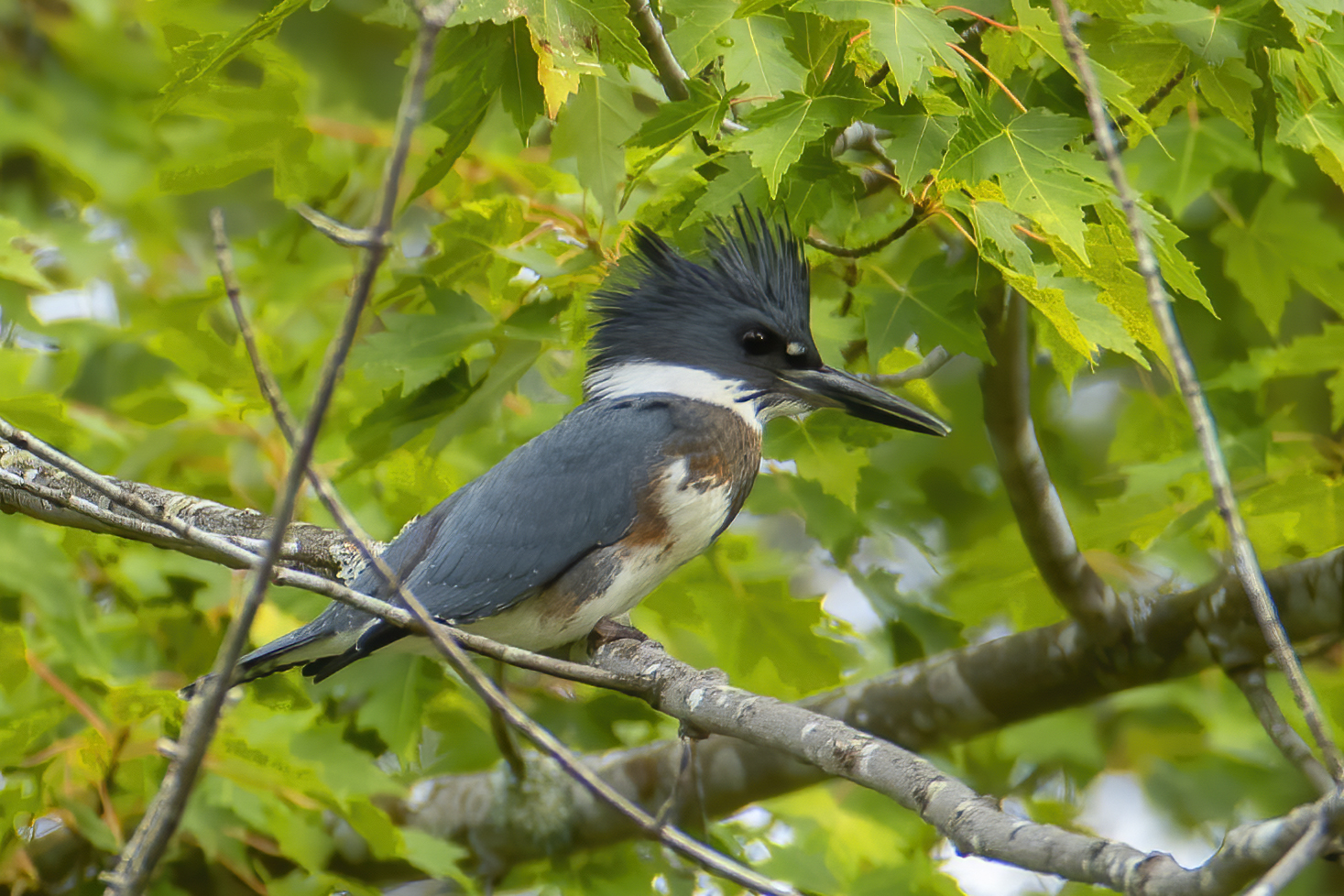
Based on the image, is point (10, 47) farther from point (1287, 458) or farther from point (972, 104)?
point (1287, 458)

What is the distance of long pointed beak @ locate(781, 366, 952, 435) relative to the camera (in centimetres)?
246

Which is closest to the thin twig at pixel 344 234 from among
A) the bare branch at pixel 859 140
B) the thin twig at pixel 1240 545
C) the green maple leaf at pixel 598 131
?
the thin twig at pixel 1240 545

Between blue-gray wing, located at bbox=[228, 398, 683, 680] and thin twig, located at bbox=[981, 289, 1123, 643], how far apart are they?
0.75 meters

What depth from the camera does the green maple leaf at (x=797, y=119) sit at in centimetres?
183

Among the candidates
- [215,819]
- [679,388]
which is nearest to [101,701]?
[215,819]

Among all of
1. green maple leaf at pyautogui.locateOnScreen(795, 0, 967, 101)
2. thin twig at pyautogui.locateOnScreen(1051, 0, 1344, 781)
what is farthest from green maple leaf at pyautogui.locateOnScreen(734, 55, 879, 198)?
thin twig at pyautogui.locateOnScreen(1051, 0, 1344, 781)

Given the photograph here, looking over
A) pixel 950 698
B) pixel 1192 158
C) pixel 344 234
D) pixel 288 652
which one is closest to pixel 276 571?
pixel 344 234

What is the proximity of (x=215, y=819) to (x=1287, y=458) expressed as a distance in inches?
106

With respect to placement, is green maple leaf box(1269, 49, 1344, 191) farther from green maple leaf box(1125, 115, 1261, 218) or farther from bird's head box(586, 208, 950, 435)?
bird's head box(586, 208, 950, 435)

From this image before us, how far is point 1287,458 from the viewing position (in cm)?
295

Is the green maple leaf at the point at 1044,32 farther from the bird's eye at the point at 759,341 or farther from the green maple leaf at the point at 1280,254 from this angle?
the green maple leaf at the point at 1280,254

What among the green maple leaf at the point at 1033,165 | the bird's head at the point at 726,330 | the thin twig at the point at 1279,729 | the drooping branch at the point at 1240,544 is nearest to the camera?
the drooping branch at the point at 1240,544

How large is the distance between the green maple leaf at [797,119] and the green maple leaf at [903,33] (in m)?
0.15

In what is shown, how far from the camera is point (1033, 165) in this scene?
A: 1836mm
